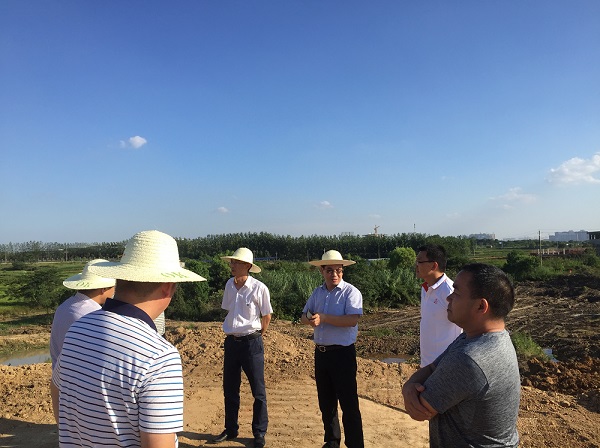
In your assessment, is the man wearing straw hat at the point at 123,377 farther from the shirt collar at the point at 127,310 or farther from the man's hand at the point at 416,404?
the man's hand at the point at 416,404

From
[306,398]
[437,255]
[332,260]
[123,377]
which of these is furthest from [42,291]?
[123,377]

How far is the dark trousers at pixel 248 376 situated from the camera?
4.13m

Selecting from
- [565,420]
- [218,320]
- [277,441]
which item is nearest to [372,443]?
[277,441]

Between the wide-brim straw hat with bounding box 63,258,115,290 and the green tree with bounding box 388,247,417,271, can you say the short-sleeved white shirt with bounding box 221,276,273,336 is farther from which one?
the green tree with bounding box 388,247,417,271

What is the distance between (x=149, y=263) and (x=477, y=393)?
1349mm

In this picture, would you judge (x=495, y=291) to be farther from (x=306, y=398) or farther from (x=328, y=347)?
(x=306, y=398)

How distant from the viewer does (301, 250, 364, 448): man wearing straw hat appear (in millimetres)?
3617

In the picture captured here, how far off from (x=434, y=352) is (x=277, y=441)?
2073 millimetres

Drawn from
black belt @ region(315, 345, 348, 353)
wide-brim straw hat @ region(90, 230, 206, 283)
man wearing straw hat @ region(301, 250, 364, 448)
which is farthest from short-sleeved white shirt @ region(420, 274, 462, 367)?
wide-brim straw hat @ region(90, 230, 206, 283)

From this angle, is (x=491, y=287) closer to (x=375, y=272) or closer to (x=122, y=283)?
(x=122, y=283)

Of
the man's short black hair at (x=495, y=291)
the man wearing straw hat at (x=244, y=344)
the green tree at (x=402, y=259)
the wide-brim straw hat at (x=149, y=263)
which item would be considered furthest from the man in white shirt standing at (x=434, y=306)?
the green tree at (x=402, y=259)

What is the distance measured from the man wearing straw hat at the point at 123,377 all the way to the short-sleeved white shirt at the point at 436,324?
89.7 inches

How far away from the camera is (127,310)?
1.48 metres

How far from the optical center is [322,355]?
3.76 m
